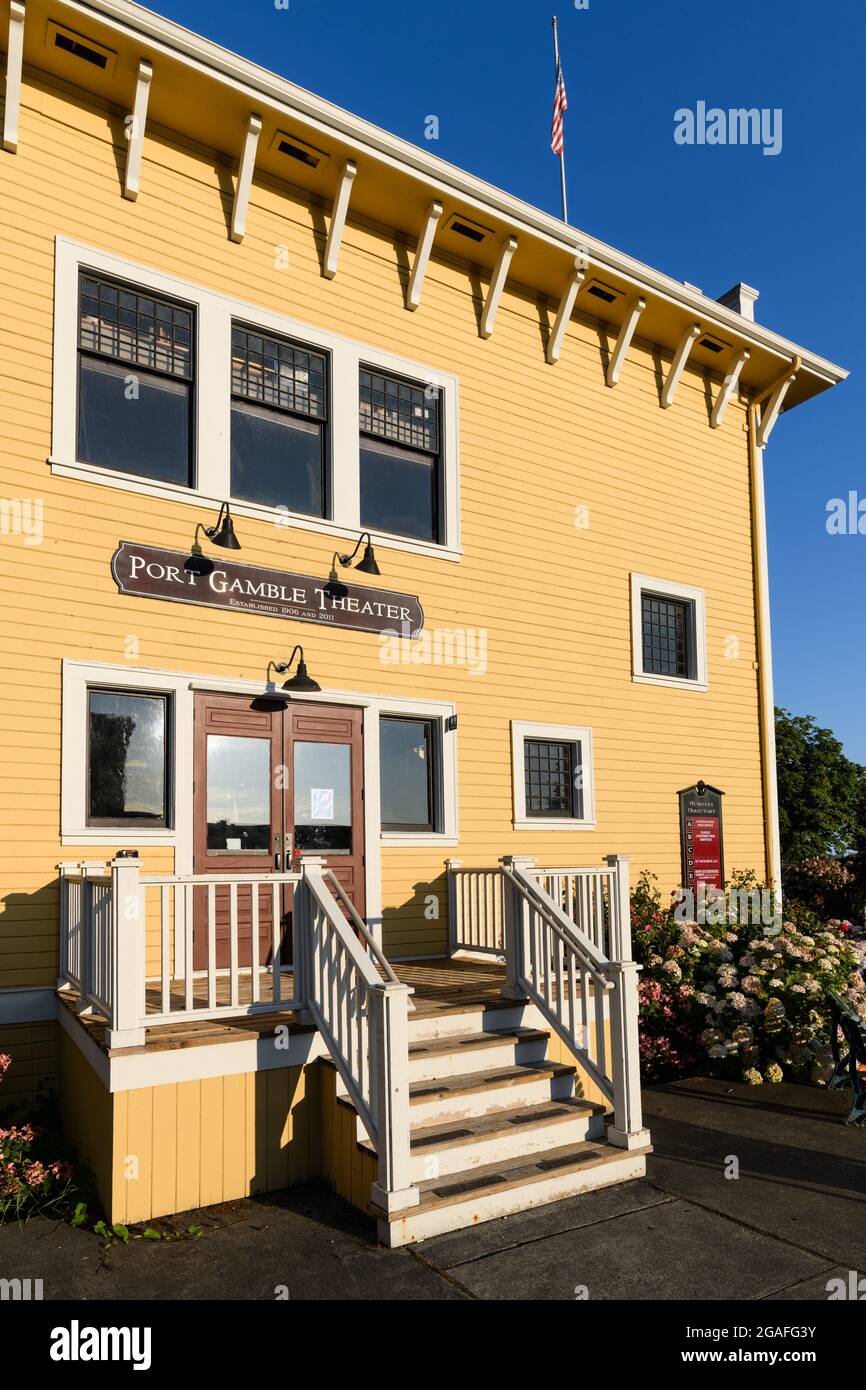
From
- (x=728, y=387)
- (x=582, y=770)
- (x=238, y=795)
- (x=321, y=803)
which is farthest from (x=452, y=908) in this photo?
(x=728, y=387)

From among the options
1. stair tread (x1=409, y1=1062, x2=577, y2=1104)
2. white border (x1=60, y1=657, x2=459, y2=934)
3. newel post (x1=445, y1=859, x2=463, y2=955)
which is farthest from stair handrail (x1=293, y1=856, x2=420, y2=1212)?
newel post (x1=445, y1=859, x2=463, y2=955)

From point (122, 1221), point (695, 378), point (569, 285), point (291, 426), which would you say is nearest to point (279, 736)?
point (291, 426)

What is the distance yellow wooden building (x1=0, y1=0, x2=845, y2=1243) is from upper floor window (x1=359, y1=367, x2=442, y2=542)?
1.4 inches

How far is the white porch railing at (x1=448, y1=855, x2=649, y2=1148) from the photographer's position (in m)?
6.36

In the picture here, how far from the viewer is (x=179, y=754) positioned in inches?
311

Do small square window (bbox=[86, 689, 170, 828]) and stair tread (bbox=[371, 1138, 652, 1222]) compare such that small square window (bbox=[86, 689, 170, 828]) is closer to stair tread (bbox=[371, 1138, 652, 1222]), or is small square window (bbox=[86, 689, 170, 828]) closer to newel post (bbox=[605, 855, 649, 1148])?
stair tread (bbox=[371, 1138, 652, 1222])

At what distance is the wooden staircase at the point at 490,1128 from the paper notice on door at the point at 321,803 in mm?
2389

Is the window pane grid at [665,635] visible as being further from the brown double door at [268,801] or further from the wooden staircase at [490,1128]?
the wooden staircase at [490,1128]

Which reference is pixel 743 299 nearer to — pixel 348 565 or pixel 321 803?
pixel 348 565

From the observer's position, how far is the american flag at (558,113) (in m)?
11.9

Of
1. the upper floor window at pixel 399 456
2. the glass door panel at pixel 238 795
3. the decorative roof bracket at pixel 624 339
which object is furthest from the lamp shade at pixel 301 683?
the decorative roof bracket at pixel 624 339

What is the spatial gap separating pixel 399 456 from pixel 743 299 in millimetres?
5964
